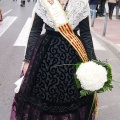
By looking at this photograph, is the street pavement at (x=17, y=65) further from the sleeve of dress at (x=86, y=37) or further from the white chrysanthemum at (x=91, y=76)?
the white chrysanthemum at (x=91, y=76)

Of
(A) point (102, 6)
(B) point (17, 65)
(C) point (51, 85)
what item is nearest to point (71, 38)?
(C) point (51, 85)

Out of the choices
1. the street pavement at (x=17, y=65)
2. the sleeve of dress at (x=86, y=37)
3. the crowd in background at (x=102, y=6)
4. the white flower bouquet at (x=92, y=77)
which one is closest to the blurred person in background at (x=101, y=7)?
the crowd in background at (x=102, y=6)

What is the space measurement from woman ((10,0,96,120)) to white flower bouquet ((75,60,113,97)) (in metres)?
0.17

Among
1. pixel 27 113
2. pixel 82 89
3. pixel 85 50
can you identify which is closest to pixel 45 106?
pixel 27 113

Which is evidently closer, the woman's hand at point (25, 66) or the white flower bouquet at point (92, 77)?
the white flower bouquet at point (92, 77)

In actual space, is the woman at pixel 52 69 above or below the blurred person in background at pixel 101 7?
above

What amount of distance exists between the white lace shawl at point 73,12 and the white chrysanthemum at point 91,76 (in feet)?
1.22

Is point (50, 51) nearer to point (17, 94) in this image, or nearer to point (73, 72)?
point (73, 72)

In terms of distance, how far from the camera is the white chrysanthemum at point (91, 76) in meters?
2.38

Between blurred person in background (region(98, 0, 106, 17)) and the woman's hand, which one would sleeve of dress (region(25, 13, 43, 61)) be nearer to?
the woman's hand

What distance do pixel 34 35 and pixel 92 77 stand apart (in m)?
0.60

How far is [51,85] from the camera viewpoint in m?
2.60

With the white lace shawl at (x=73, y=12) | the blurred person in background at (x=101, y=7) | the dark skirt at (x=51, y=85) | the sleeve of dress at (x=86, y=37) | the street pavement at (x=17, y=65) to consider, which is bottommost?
the blurred person in background at (x=101, y=7)

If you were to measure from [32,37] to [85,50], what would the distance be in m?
0.43
